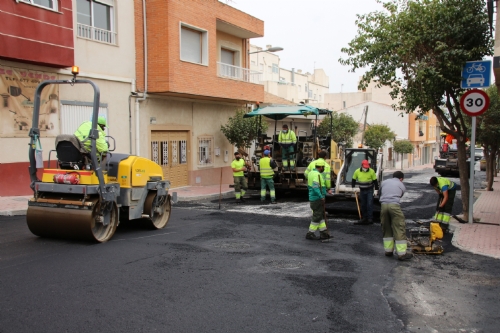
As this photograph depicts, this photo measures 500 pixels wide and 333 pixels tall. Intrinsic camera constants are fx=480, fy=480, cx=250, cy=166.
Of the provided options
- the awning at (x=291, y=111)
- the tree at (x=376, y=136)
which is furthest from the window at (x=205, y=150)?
the tree at (x=376, y=136)

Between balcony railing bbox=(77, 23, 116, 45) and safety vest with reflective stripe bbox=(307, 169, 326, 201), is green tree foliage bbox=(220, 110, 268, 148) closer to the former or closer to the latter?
balcony railing bbox=(77, 23, 116, 45)

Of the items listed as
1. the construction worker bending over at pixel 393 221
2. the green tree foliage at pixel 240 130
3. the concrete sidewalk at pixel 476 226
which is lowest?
the concrete sidewalk at pixel 476 226

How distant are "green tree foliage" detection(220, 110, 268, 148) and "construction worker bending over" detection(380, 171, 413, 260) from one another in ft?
37.4

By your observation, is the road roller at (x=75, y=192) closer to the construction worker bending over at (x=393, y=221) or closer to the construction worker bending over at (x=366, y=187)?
the construction worker bending over at (x=393, y=221)

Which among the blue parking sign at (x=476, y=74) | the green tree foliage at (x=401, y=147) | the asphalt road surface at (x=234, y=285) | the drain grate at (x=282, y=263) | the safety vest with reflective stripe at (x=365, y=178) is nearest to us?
the asphalt road surface at (x=234, y=285)

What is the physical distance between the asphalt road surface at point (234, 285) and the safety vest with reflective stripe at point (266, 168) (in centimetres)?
527

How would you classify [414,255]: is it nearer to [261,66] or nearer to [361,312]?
[361,312]

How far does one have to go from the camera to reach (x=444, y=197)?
30.8 feet

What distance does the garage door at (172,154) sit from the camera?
17.0 meters

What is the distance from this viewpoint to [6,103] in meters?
11.8

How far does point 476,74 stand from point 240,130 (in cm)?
1068

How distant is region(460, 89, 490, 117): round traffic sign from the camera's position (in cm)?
979

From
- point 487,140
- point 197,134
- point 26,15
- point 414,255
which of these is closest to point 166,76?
point 197,134

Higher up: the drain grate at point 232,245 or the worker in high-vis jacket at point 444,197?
the worker in high-vis jacket at point 444,197
